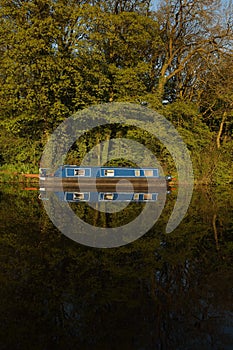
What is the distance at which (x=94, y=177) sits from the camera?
61.3 feet

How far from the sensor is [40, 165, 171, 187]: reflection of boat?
61.0 feet

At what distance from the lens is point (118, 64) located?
23.4 m

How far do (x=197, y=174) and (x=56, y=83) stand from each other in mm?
8512

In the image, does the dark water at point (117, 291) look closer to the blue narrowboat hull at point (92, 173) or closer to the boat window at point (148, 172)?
the blue narrowboat hull at point (92, 173)

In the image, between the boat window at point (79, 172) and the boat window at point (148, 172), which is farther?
the boat window at point (148, 172)

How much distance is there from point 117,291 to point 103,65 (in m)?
18.5

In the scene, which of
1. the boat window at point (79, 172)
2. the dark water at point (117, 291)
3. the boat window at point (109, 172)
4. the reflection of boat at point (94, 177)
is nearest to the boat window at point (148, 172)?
the reflection of boat at point (94, 177)

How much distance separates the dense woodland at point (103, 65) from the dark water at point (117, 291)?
44.1ft

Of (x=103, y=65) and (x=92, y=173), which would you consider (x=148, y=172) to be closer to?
(x=92, y=173)

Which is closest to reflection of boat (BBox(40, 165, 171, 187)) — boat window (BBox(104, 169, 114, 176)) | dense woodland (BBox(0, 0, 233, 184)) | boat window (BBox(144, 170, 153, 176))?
boat window (BBox(104, 169, 114, 176))

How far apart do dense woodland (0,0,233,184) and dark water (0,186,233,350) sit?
44.1ft

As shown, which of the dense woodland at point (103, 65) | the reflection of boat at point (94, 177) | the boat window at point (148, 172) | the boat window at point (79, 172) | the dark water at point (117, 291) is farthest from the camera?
the dense woodland at point (103, 65)

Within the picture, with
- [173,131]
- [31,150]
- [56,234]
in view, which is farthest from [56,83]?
[56,234]

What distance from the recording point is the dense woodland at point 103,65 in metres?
20.7
